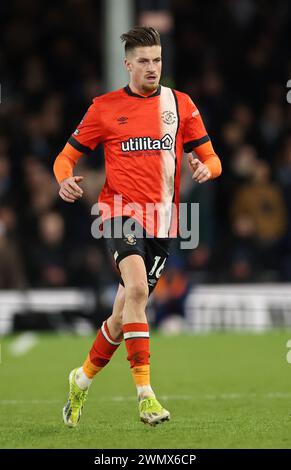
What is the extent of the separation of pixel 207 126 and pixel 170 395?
8219 millimetres

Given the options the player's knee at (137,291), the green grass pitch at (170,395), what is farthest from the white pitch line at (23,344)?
the player's knee at (137,291)

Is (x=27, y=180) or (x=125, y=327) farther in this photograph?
(x=27, y=180)

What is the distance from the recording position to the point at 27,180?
1631cm

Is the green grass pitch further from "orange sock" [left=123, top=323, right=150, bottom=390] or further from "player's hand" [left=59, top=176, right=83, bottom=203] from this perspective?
"player's hand" [left=59, top=176, right=83, bottom=203]

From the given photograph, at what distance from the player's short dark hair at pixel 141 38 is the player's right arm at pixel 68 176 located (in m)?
0.71

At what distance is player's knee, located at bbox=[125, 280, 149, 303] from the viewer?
704cm

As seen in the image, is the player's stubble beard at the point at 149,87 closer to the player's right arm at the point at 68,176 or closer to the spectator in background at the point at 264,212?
the player's right arm at the point at 68,176

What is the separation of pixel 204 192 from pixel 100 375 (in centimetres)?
518

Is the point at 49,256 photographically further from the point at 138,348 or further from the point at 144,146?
the point at 138,348

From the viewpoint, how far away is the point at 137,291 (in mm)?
7035

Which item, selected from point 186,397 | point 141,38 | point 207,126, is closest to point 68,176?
point 141,38

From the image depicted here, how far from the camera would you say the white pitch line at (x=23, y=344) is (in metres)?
13.0
